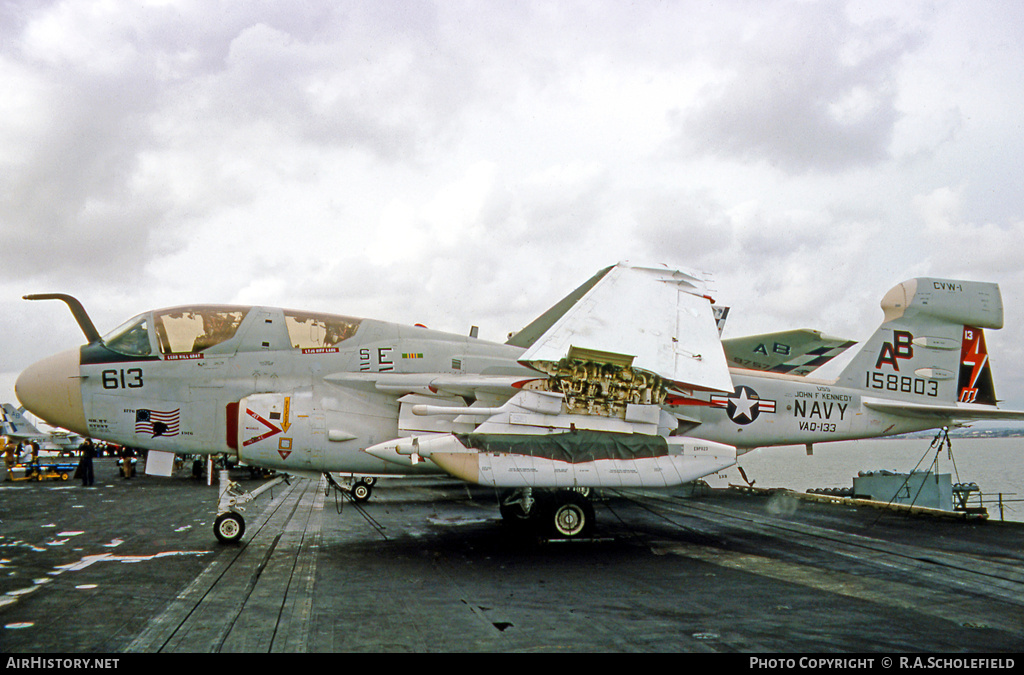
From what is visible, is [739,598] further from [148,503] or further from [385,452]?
[148,503]

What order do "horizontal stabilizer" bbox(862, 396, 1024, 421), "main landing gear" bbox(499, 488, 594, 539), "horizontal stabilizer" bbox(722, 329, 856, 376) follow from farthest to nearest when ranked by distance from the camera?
1. "horizontal stabilizer" bbox(722, 329, 856, 376)
2. "horizontal stabilizer" bbox(862, 396, 1024, 421)
3. "main landing gear" bbox(499, 488, 594, 539)

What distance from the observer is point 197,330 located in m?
10.5

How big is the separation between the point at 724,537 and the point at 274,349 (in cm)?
868

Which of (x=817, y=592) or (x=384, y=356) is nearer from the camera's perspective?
(x=817, y=592)

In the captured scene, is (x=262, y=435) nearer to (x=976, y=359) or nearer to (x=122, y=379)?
(x=122, y=379)

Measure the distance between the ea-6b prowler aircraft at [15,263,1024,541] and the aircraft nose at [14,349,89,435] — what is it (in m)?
0.02

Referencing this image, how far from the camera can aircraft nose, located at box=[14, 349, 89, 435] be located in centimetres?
996

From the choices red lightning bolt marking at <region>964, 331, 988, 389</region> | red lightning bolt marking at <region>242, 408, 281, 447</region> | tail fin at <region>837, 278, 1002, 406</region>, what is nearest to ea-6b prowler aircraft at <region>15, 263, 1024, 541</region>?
red lightning bolt marking at <region>242, 408, 281, 447</region>

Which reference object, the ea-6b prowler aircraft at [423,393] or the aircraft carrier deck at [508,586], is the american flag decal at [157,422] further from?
the aircraft carrier deck at [508,586]

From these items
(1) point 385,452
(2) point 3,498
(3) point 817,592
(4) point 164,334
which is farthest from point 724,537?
(2) point 3,498

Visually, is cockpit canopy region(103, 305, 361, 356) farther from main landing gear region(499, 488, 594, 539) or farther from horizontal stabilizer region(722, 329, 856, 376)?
horizontal stabilizer region(722, 329, 856, 376)

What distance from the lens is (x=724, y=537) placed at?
36.1 feet

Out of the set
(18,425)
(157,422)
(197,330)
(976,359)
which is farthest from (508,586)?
(18,425)

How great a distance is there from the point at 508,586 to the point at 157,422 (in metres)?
6.61
